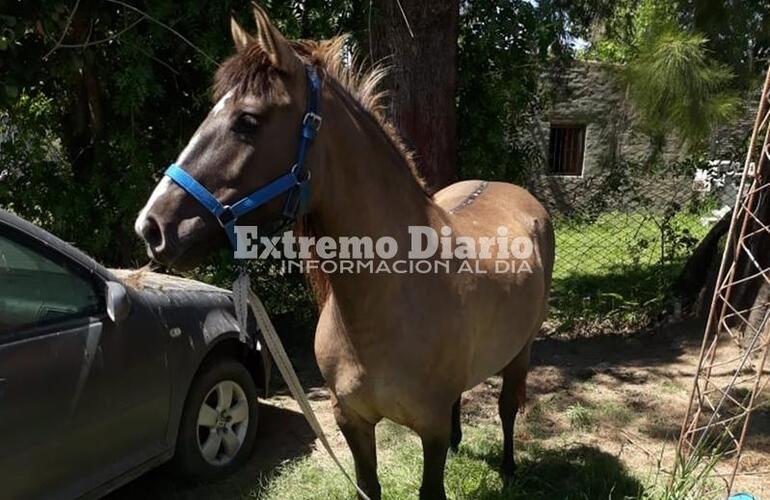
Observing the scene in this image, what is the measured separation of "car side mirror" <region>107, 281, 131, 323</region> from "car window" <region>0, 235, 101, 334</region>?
0.08m

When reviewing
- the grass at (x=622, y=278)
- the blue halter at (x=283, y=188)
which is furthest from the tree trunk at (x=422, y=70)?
the blue halter at (x=283, y=188)

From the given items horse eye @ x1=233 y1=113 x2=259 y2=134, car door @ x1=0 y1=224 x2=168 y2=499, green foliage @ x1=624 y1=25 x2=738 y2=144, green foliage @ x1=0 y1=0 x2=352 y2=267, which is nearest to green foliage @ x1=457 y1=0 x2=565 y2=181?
green foliage @ x1=624 y1=25 x2=738 y2=144

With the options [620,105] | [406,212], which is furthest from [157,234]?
[620,105]

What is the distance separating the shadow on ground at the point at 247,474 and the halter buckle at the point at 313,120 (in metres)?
2.21

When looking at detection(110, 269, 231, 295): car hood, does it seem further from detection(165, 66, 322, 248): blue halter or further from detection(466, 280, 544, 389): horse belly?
detection(466, 280, 544, 389): horse belly

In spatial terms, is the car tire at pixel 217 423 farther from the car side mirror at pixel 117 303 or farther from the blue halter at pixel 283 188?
the blue halter at pixel 283 188

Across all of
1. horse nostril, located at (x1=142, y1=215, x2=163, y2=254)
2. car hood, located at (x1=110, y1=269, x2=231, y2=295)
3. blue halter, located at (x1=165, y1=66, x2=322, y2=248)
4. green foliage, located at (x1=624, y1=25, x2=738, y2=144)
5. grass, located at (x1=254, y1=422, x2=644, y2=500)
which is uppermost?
green foliage, located at (x1=624, y1=25, x2=738, y2=144)

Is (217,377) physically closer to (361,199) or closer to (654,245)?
(361,199)

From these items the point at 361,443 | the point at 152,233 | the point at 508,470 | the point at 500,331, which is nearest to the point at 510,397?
the point at 508,470

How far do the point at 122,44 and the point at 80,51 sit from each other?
0.90 ft

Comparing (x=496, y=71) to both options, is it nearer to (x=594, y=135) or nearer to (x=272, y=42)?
(x=272, y=42)

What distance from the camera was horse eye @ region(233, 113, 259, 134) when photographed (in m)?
1.80

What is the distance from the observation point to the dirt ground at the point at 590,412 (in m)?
3.45

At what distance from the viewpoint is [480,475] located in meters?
3.40
